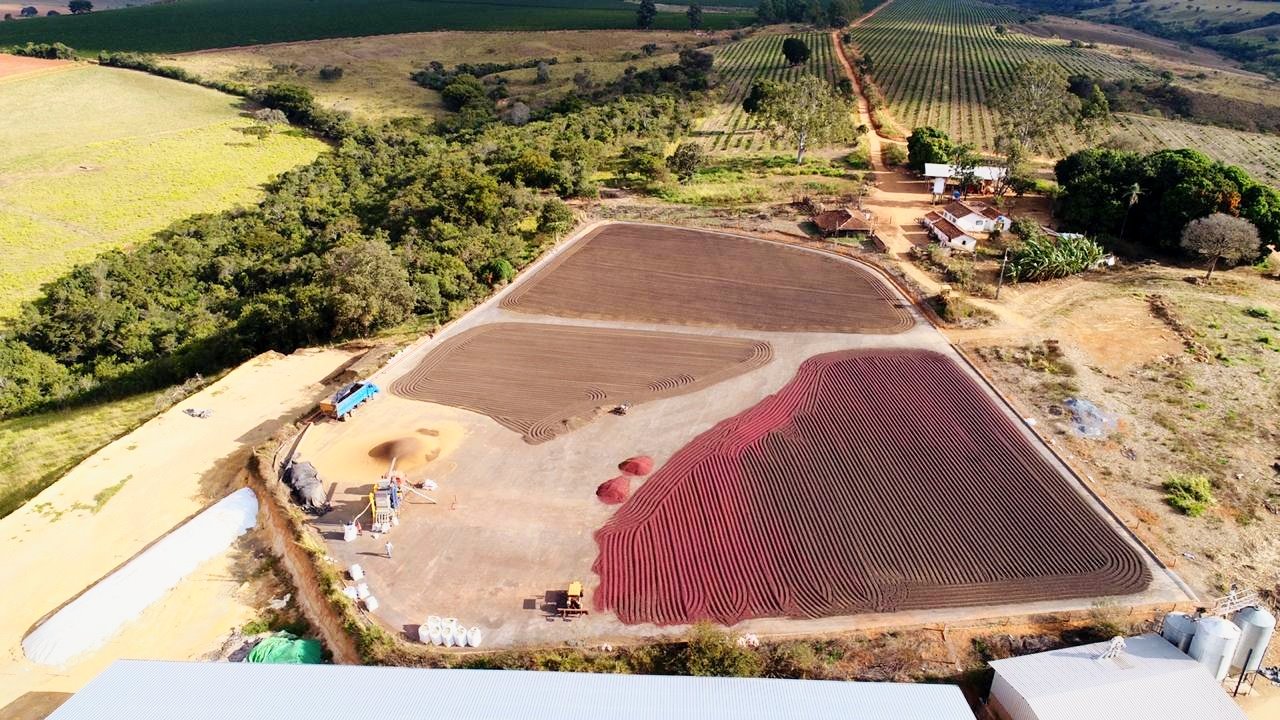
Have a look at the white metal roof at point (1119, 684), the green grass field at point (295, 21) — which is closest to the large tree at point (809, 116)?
the white metal roof at point (1119, 684)

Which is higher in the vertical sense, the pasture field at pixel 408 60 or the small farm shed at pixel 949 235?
the pasture field at pixel 408 60

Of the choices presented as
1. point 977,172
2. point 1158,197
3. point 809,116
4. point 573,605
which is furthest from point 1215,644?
point 809,116

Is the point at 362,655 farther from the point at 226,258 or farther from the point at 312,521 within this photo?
the point at 226,258

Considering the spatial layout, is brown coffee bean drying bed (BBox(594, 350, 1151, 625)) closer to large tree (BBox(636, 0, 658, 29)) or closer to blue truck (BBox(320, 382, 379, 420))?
blue truck (BBox(320, 382, 379, 420))

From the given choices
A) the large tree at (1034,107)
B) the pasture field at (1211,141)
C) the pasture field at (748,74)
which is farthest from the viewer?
the pasture field at (748,74)

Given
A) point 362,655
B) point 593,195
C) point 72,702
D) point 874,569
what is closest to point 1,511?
point 72,702

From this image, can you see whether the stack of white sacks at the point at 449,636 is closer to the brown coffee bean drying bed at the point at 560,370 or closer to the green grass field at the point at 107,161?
Result: the brown coffee bean drying bed at the point at 560,370

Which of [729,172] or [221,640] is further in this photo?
[729,172]
